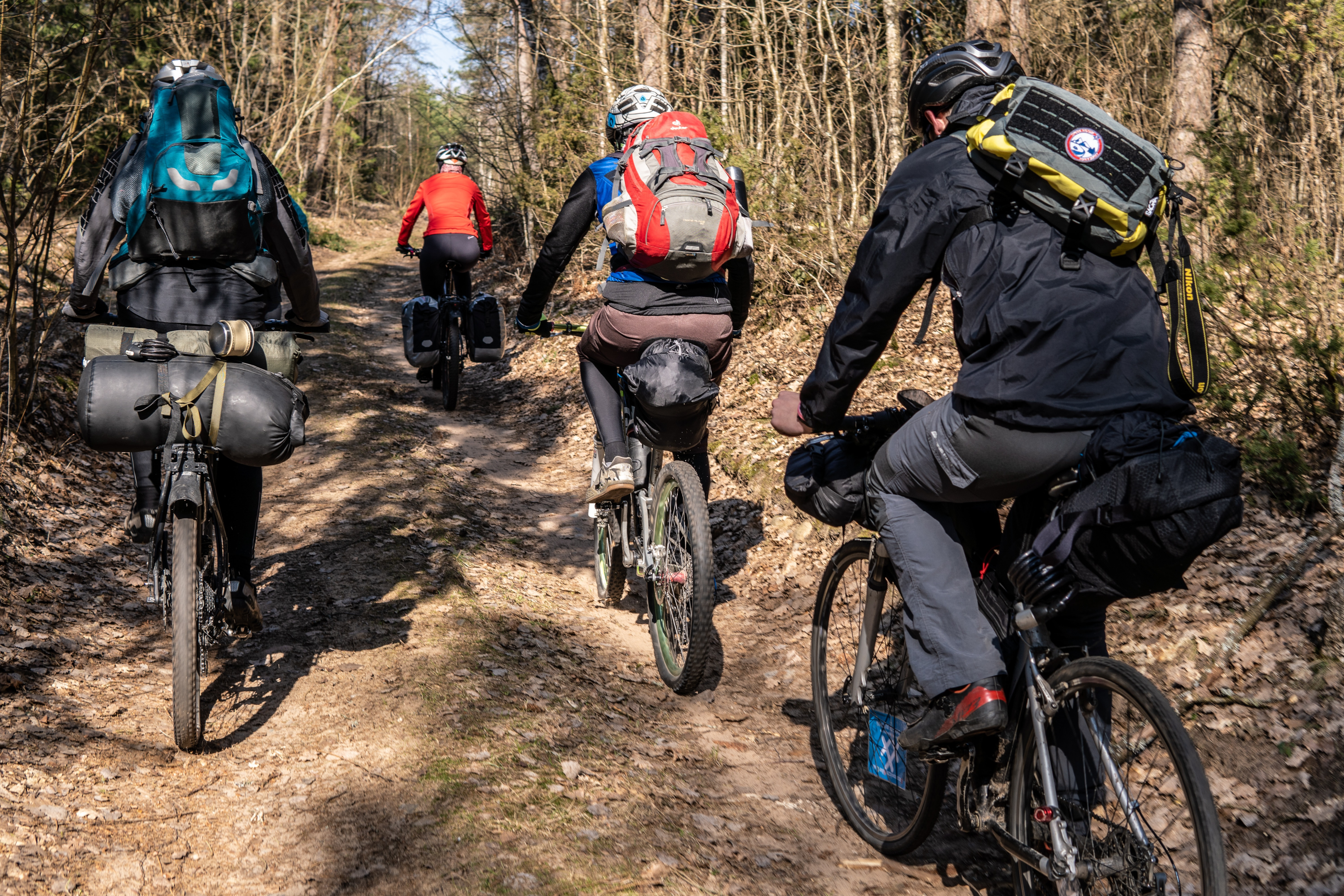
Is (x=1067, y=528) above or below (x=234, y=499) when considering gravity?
above

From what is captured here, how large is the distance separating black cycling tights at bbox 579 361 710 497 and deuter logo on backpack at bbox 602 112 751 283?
2.08 feet

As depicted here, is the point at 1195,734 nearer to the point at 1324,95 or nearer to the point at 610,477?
the point at 610,477

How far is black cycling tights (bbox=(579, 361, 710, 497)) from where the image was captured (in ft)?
15.8

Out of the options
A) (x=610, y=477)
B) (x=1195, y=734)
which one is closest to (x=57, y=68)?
(x=610, y=477)

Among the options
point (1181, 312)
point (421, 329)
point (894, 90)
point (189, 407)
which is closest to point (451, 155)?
point (421, 329)

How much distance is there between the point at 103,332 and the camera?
12.3 feet

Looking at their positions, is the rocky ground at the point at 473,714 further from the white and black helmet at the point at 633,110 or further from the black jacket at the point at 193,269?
the white and black helmet at the point at 633,110

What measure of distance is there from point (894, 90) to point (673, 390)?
24.4 ft

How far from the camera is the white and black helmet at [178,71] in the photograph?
396cm

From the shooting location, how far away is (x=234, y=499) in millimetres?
4367

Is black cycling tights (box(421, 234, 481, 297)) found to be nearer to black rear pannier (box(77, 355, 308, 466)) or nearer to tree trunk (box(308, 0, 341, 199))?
black rear pannier (box(77, 355, 308, 466))

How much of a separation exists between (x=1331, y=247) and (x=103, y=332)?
6.13 metres

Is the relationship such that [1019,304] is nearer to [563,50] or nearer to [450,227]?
[450,227]

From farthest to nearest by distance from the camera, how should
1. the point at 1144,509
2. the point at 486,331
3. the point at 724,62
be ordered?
1. the point at 724,62
2. the point at 486,331
3. the point at 1144,509
